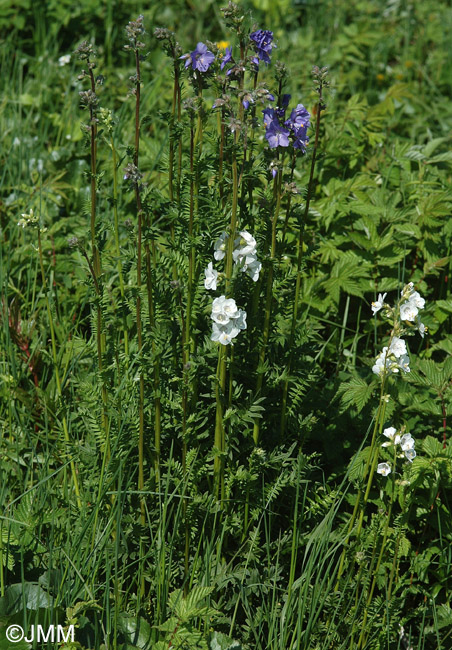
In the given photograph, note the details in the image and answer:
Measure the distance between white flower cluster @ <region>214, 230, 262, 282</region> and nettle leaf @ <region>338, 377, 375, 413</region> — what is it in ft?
1.88

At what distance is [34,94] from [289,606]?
317cm

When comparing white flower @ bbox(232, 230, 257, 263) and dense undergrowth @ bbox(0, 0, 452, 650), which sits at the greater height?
white flower @ bbox(232, 230, 257, 263)

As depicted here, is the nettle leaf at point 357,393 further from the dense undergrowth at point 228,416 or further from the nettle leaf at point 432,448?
the nettle leaf at point 432,448

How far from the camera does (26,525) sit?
1795mm

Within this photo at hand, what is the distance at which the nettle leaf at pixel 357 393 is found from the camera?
1.98 meters

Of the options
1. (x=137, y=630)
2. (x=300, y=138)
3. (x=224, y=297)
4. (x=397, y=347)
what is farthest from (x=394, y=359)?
(x=137, y=630)

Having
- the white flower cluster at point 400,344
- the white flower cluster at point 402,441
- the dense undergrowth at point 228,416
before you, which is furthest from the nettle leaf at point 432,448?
the white flower cluster at point 400,344

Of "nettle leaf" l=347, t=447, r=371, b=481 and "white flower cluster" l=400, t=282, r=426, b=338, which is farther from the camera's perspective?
"nettle leaf" l=347, t=447, r=371, b=481

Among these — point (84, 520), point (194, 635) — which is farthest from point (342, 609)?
point (84, 520)

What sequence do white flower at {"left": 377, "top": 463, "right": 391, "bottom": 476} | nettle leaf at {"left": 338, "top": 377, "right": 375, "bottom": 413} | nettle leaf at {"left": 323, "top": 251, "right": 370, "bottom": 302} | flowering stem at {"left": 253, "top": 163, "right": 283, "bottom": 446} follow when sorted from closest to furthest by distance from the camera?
flowering stem at {"left": 253, "top": 163, "right": 283, "bottom": 446}, white flower at {"left": 377, "top": 463, "right": 391, "bottom": 476}, nettle leaf at {"left": 338, "top": 377, "right": 375, "bottom": 413}, nettle leaf at {"left": 323, "top": 251, "right": 370, "bottom": 302}

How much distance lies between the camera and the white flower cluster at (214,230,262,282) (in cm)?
159

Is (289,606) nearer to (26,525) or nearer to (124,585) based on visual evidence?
(124,585)

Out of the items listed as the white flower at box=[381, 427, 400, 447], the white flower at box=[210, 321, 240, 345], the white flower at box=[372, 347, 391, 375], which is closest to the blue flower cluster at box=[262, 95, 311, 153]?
the white flower at box=[210, 321, 240, 345]

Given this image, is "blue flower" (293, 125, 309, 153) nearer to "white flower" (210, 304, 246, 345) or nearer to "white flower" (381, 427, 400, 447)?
"white flower" (210, 304, 246, 345)
